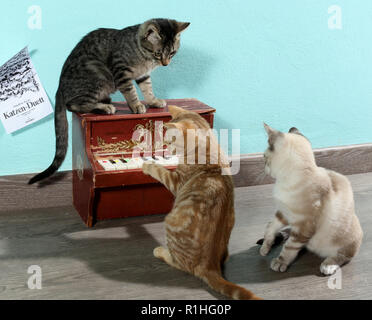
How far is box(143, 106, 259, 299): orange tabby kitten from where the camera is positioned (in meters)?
1.73

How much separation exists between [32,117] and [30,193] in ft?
1.41

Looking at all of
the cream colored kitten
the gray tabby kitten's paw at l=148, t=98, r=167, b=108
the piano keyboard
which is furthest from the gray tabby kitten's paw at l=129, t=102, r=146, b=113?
the cream colored kitten

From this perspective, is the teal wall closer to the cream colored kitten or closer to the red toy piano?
the red toy piano

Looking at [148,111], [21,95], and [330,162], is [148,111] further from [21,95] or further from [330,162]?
[330,162]

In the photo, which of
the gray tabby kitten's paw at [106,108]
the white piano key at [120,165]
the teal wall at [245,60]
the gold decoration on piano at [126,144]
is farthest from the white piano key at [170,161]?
the teal wall at [245,60]

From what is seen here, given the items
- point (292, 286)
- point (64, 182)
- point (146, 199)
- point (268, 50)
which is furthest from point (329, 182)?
point (64, 182)

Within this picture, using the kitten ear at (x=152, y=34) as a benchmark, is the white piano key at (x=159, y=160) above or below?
below

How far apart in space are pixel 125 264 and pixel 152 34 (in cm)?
106

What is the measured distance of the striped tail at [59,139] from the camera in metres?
2.32

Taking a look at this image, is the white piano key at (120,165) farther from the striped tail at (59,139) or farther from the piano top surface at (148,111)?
the striped tail at (59,139)

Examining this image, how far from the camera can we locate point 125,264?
2.00m

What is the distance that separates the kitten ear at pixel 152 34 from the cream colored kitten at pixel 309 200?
71 centimetres

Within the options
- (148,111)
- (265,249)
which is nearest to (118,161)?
(148,111)

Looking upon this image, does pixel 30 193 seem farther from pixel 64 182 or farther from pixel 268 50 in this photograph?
pixel 268 50
